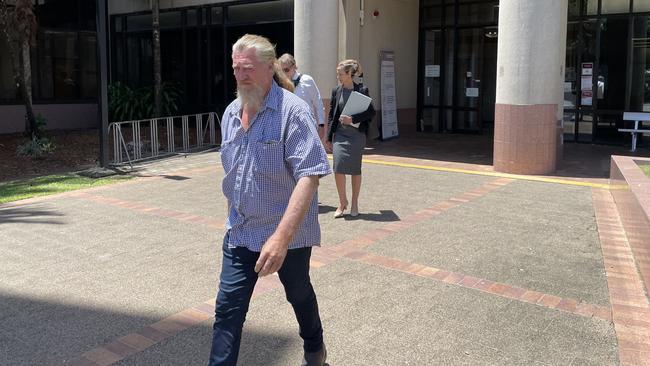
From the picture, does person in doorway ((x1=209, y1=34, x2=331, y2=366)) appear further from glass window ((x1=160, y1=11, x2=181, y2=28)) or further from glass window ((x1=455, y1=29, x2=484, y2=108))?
glass window ((x1=160, y1=11, x2=181, y2=28))

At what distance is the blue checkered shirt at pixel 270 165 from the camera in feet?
9.71

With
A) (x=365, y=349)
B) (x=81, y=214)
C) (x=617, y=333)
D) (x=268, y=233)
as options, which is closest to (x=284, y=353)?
(x=365, y=349)

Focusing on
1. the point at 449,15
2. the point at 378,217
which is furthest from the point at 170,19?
the point at 378,217

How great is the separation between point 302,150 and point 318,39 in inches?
390

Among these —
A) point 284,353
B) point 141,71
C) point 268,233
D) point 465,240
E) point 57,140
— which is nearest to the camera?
point 268,233

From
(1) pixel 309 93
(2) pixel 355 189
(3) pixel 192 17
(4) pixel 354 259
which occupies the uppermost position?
(3) pixel 192 17

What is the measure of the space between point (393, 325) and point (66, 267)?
3066 millimetres

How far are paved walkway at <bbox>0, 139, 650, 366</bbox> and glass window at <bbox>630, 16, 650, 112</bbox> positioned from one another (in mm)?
6200

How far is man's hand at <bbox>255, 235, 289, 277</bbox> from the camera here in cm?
282

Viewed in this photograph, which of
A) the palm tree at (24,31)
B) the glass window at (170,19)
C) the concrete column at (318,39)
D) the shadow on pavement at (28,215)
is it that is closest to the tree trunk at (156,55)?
the glass window at (170,19)

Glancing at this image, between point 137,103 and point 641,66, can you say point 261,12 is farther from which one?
point 641,66

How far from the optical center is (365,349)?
3.83 metres

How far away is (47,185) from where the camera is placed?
9953 mm

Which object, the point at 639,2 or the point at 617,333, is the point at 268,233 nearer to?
the point at 617,333
